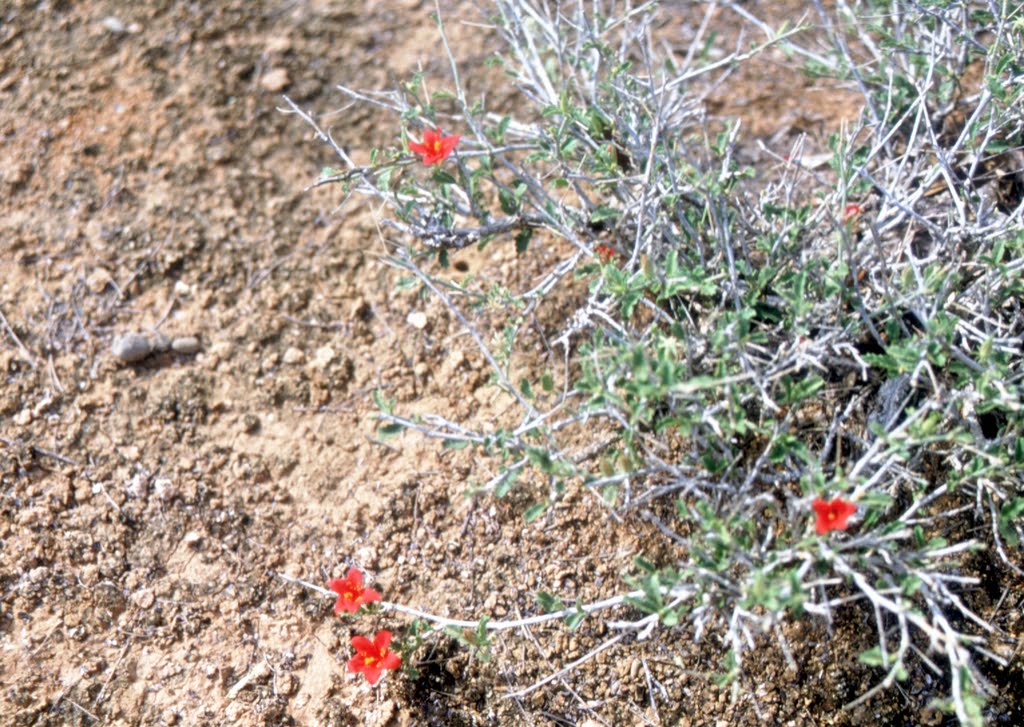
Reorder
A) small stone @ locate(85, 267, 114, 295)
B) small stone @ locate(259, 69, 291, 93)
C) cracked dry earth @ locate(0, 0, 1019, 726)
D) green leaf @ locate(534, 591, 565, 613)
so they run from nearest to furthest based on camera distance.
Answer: green leaf @ locate(534, 591, 565, 613)
cracked dry earth @ locate(0, 0, 1019, 726)
small stone @ locate(85, 267, 114, 295)
small stone @ locate(259, 69, 291, 93)

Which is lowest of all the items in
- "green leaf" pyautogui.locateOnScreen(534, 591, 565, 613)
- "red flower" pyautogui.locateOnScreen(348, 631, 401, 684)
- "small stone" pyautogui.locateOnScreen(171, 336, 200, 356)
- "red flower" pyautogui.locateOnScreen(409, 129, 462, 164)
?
"red flower" pyautogui.locateOnScreen(348, 631, 401, 684)

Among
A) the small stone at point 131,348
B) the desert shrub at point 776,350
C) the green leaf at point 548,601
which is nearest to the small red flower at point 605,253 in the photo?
the desert shrub at point 776,350

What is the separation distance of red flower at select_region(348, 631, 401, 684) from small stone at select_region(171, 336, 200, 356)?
1.00 m

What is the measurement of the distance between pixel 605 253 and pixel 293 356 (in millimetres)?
936

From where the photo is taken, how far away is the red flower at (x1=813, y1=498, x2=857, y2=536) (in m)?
1.61

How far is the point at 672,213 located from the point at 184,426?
1378 millimetres

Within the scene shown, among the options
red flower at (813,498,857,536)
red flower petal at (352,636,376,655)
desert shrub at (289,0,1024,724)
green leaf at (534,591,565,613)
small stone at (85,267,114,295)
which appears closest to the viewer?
red flower at (813,498,857,536)

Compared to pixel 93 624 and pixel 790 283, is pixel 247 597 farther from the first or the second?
pixel 790 283

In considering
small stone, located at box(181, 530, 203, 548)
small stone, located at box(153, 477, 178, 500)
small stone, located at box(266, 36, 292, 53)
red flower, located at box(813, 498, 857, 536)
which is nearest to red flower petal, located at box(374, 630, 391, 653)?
small stone, located at box(181, 530, 203, 548)

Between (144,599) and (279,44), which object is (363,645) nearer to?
(144,599)

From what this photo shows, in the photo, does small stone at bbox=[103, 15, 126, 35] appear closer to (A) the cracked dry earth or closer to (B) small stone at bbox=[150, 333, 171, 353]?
(A) the cracked dry earth

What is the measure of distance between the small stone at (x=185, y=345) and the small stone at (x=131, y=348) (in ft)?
0.21

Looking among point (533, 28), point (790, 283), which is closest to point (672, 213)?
point (790, 283)

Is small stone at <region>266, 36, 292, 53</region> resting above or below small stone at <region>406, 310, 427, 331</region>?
above
